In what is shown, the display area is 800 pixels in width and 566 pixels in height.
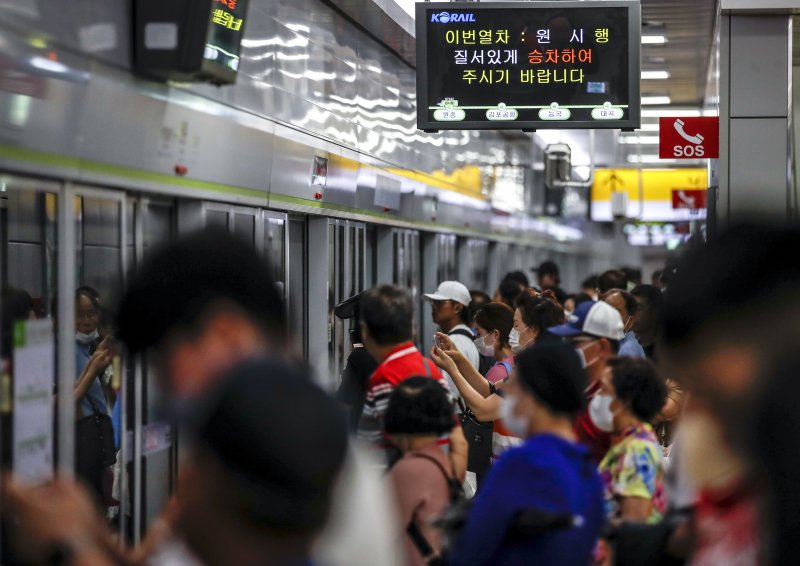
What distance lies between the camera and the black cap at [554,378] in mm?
3443

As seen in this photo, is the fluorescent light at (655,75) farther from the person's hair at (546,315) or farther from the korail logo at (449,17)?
the person's hair at (546,315)

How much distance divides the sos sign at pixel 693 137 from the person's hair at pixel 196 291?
858cm

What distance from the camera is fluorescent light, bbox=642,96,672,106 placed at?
18.8 metres

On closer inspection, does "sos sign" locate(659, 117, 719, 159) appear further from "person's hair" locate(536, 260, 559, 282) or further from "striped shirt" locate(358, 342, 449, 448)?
"striped shirt" locate(358, 342, 449, 448)

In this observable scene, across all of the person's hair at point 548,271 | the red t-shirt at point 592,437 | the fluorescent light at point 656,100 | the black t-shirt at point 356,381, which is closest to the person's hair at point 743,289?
the red t-shirt at point 592,437

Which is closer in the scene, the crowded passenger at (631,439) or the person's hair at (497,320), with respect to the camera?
the crowded passenger at (631,439)

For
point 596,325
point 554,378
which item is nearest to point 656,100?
point 596,325

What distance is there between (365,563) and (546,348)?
1.61m

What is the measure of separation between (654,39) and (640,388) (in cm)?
1010

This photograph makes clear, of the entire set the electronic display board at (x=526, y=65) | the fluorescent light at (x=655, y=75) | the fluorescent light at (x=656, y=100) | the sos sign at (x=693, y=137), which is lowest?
the sos sign at (x=693, y=137)

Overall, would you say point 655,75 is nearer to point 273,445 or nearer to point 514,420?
point 514,420

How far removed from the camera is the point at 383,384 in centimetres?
462

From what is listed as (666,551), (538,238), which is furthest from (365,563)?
(538,238)

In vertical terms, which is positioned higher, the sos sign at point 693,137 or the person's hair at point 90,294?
the sos sign at point 693,137
